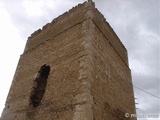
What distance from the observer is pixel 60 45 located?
21.4ft

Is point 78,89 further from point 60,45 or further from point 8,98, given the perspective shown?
point 8,98

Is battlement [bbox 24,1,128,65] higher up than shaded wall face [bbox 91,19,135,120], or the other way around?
battlement [bbox 24,1,128,65]

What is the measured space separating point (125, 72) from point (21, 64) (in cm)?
491

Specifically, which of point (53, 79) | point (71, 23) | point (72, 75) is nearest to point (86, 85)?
point (72, 75)

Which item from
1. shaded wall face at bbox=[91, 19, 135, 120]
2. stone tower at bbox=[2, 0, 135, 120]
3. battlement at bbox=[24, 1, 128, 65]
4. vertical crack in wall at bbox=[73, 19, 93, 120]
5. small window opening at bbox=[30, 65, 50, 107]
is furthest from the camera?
battlement at bbox=[24, 1, 128, 65]

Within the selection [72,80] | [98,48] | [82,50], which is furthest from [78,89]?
[98,48]

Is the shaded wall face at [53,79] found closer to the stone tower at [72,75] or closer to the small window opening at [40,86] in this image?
the stone tower at [72,75]

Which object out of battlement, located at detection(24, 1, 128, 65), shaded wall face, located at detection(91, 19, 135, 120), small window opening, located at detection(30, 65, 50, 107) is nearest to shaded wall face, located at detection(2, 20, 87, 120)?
small window opening, located at detection(30, 65, 50, 107)

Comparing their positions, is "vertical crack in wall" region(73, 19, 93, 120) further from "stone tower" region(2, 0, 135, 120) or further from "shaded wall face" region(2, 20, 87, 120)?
"shaded wall face" region(2, 20, 87, 120)

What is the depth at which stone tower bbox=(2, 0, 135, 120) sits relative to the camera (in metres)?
4.80

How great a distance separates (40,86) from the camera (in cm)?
630

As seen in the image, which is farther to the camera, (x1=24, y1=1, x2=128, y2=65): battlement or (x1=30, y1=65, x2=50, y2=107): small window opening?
(x1=24, y1=1, x2=128, y2=65): battlement

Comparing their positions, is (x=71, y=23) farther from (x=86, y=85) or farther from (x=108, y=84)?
(x=86, y=85)

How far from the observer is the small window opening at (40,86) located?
585cm
